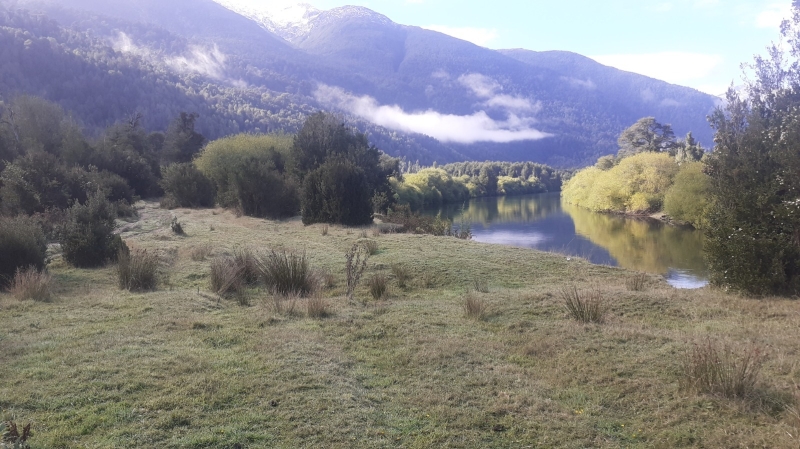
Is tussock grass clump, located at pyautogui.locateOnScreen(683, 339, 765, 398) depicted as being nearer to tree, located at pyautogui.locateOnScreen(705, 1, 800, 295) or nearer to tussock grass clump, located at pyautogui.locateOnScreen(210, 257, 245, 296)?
tree, located at pyautogui.locateOnScreen(705, 1, 800, 295)

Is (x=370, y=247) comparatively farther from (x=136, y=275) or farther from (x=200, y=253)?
(x=136, y=275)

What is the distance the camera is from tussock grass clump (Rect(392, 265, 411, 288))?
1298 cm

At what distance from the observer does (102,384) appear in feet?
16.8

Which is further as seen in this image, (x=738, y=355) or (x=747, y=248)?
(x=747, y=248)

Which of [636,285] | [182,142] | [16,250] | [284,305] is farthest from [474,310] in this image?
[182,142]

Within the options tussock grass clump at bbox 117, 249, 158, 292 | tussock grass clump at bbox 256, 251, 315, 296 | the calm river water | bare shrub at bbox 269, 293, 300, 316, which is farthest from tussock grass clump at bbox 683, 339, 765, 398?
the calm river water

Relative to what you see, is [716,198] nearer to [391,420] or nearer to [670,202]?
[391,420]

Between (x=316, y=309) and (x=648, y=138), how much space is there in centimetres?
7322

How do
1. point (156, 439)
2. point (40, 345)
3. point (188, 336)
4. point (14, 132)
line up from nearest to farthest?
point (156, 439)
point (40, 345)
point (188, 336)
point (14, 132)

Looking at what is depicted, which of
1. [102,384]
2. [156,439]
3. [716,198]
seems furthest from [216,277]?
[716,198]

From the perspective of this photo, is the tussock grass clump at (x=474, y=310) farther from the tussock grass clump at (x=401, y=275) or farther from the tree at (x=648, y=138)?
the tree at (x=648, y=138)

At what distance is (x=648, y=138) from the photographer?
70188mm

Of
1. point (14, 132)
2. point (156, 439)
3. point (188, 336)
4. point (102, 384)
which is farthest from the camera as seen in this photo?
point (14, 132)

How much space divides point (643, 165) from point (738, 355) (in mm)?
50413
